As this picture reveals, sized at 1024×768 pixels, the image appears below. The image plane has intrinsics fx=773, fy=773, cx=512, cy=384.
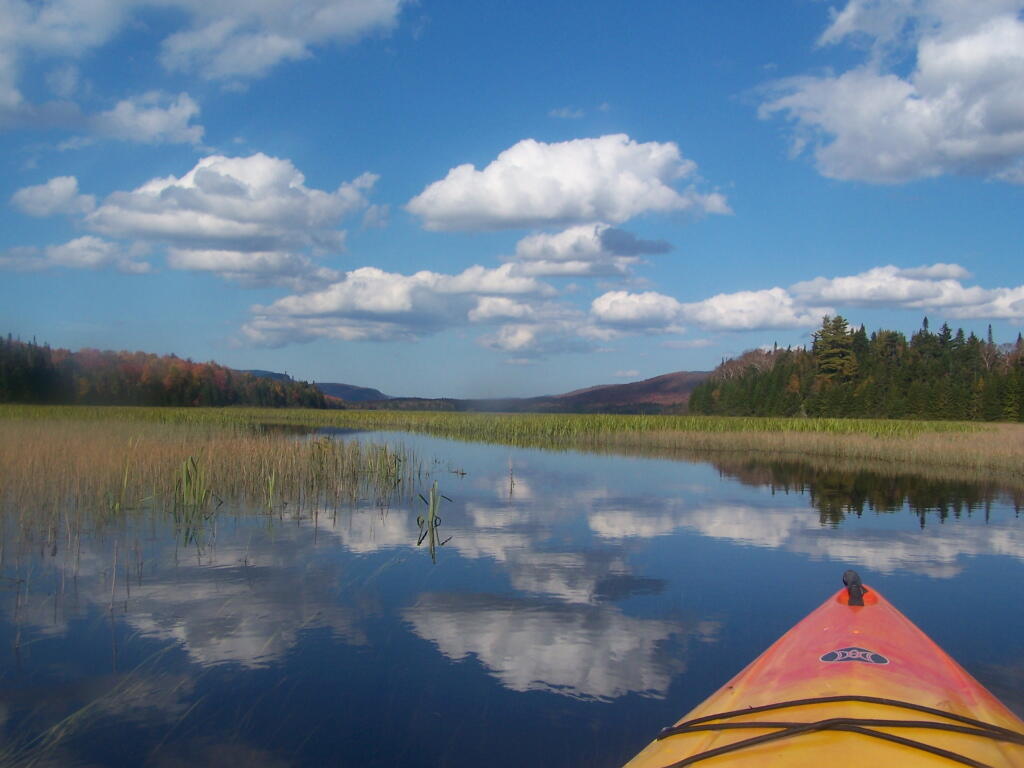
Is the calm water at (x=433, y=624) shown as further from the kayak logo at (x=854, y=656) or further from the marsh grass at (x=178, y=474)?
the kayak logo at (x=854, y=656)

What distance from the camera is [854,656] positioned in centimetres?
334

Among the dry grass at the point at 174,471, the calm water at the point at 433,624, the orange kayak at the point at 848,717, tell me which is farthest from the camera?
the dry grass at the point at 174,471

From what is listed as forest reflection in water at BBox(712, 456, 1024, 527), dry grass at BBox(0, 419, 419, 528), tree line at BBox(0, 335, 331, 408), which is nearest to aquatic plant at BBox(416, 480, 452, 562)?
dry grass at BBox(0, 419, 419, 528)

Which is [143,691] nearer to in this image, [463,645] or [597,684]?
[463,645]

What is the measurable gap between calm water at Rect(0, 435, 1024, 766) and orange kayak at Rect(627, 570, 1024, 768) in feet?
3.41

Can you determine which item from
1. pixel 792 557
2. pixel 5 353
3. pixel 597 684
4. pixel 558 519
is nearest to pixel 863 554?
pixel 792 557

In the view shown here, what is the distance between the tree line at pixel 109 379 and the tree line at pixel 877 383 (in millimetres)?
38978

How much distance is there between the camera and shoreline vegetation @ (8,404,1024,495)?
39.4ft

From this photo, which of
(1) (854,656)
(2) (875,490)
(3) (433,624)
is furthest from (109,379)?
(1) (854,656)

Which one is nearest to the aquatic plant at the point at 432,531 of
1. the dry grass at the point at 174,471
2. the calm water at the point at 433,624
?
the calm water at the point at 433,624

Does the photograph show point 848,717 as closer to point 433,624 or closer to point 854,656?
point 854,656

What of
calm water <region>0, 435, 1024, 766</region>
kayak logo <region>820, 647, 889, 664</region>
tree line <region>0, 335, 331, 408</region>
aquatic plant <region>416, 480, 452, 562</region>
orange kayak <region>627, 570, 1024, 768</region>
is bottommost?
calm water <region>0, 435, 1024, 766</region>

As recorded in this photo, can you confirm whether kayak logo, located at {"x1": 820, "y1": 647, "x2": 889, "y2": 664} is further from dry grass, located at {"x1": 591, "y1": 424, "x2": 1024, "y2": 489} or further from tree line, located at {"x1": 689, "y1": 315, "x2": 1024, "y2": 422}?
tree line, located at {"x1": 689, "y1": 315, "x2": 1024, "y2": 422}

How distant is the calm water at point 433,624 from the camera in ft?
13.3
